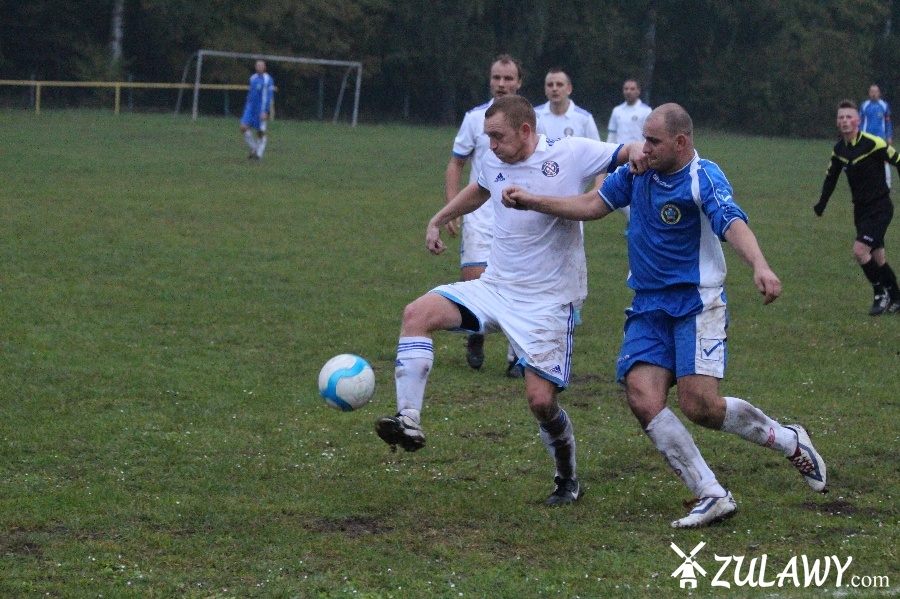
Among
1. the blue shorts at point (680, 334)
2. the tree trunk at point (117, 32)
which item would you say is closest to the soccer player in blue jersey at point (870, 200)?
the blue shorts at point (680, 334)

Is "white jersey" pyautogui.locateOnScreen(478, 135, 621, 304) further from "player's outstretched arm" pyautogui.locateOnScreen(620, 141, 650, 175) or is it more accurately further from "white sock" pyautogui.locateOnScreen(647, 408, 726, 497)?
"white sock" pyautogui.locateOnScreen(647, 408, 726, 497)

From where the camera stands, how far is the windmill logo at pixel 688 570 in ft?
14.9

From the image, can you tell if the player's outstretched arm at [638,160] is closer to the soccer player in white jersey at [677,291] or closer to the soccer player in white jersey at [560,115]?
the soccer player in white jersey at [677,291]

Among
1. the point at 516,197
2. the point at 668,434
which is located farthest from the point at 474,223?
the point at 668,434

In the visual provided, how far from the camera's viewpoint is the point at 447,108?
51.3 meters

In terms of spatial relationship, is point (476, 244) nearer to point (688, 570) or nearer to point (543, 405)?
point (543, 405)

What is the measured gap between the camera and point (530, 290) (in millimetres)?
5727

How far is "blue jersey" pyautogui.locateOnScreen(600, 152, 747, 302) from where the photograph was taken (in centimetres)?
526

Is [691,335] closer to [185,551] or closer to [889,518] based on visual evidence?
[889,518]

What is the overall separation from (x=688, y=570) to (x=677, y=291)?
1304mm

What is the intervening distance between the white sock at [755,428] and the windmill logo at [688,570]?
0.73 metres

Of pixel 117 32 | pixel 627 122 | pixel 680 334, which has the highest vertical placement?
pixel 117 32

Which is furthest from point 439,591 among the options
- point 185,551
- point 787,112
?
point 787,112

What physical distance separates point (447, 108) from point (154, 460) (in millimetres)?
46064
